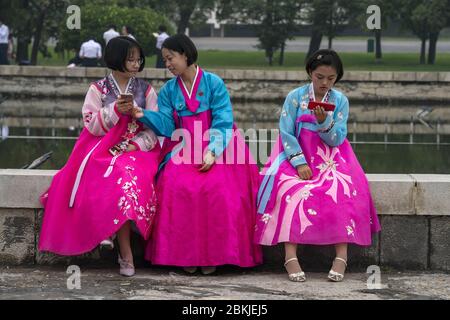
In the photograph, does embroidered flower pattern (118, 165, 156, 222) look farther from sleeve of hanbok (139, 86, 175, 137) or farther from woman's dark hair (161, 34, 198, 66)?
woman's dark hair (161, 34, 198, 66)

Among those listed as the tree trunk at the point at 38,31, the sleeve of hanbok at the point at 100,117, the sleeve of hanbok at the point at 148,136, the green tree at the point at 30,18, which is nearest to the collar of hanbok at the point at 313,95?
the sleeve of hanbok at the point at 148,136

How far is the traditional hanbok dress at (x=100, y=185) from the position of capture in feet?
19.4

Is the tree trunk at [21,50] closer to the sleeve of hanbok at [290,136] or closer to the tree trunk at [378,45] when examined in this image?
the tree trunk at [378,45]

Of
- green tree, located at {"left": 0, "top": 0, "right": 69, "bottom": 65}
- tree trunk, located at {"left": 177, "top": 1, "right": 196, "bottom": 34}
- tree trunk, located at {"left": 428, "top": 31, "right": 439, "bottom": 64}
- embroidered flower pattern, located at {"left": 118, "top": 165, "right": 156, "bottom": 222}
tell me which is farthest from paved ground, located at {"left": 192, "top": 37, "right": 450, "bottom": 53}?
embroidered flower pattern, located at {"left": 118, "top": 165, "right": 156, "bottom": 222}

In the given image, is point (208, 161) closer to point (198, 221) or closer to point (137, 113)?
point (198, 221)

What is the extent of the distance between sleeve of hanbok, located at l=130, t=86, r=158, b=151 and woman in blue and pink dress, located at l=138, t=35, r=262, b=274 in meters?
0.05

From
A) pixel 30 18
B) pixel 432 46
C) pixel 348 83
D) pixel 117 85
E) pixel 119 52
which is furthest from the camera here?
pixel 432 46

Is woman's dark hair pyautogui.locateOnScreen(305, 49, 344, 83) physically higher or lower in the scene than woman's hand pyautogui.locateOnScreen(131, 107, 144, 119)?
higher

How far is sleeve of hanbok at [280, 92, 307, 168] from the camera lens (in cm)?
612

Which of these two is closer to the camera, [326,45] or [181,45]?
[181,45]

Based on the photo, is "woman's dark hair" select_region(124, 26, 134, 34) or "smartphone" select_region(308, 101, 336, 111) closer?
"smartphone" select_region(308, 101, 336, 111)

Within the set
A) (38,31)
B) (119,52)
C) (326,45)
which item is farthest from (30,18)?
(119,52)

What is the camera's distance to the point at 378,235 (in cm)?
634

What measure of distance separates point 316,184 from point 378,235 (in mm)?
601
